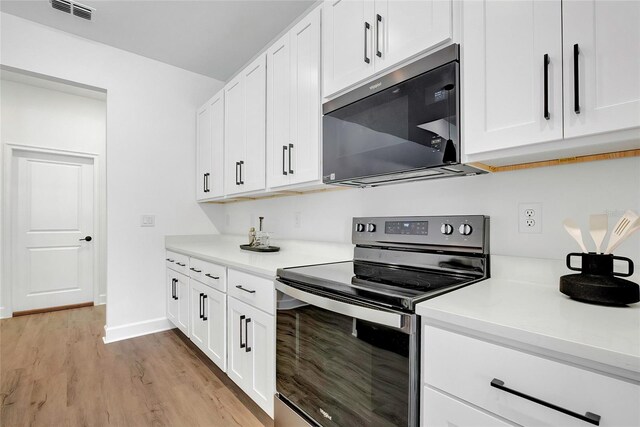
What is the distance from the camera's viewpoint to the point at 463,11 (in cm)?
111

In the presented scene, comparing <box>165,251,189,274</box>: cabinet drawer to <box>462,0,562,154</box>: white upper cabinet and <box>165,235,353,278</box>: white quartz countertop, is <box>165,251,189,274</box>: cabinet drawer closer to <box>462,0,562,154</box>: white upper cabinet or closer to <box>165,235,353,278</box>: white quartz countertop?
<box>165,235,353,278</box>: white quartz countertop

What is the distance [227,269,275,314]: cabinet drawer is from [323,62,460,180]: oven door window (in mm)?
663

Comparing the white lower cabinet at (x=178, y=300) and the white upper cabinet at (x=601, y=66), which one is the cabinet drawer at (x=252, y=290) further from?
the white upper cabinet at (x=601, y=66)

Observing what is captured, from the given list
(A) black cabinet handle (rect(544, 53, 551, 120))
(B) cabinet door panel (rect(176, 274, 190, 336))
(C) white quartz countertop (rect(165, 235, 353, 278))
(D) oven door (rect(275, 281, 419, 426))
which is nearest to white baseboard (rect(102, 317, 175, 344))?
(B) cabinet door panel (rect(176, 274, 190, 336))

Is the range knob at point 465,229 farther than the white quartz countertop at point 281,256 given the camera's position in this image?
No

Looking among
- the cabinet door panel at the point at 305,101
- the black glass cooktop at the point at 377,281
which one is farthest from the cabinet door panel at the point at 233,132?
the black glass cooktop at the point at 377,281

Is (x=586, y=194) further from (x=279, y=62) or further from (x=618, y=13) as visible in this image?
(x=279, y=62)

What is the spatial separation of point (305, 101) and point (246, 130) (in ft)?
2.52

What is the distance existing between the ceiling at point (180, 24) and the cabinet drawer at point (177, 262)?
6.19ft

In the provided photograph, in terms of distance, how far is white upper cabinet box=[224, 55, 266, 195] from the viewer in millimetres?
2205

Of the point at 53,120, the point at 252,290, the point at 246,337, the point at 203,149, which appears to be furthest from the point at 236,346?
the point at 53,120

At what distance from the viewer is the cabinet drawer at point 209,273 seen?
6.31 feet

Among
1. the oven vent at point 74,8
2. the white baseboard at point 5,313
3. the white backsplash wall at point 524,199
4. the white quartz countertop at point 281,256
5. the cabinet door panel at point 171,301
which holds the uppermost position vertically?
the oven vent at point 74,8

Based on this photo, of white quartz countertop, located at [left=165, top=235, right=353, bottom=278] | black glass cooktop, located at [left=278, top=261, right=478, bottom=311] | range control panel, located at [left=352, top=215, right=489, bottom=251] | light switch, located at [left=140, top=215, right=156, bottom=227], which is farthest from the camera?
light switch, located at [left=140, top=215, right=156, bottom=227]
